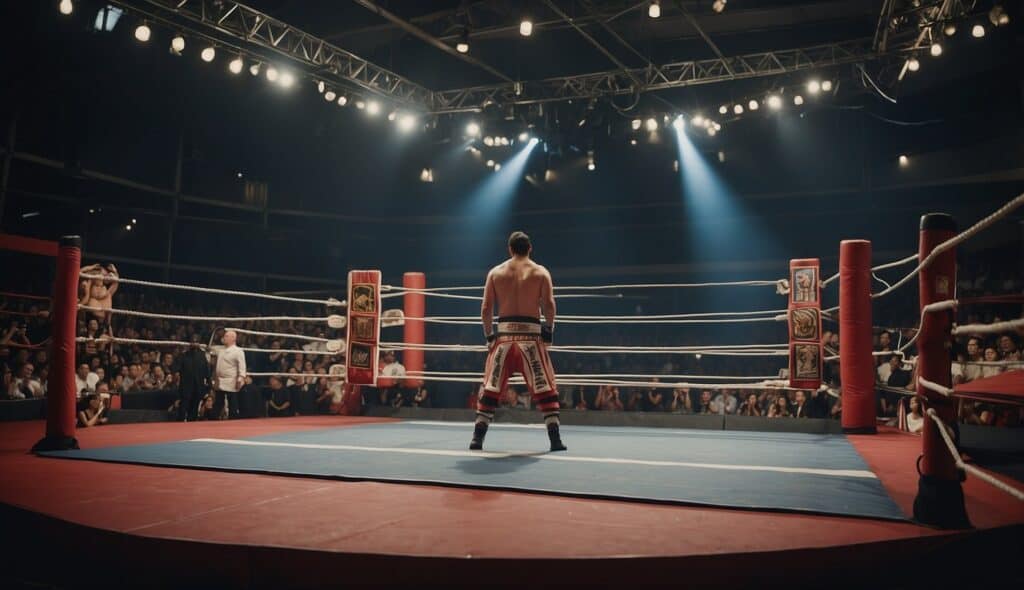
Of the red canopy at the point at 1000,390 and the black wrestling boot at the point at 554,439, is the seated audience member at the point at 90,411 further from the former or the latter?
the red canopy at the point at 1000,390

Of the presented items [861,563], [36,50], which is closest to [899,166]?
[861,563]

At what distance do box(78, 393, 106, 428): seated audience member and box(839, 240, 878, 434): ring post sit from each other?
15.0 feet

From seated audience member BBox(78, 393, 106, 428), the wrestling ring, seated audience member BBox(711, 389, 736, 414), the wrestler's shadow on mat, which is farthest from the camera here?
seated audience member BBox(711, 389, 736, 414)

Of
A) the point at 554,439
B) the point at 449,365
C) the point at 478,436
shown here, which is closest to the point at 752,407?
the point at 554,439

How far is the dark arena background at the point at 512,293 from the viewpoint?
1.76m

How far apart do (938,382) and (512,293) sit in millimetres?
1984

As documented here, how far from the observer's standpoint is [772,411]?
250 inches

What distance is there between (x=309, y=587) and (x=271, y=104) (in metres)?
11.9

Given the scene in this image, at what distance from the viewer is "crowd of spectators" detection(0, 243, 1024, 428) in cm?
551

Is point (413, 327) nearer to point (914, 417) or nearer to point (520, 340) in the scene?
point (520, 340)

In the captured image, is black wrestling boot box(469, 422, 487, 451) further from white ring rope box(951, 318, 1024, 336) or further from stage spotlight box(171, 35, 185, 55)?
stage spotlight box(171, 35, 185, 55)

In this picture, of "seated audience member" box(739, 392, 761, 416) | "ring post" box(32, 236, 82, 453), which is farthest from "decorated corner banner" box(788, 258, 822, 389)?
"ring post" box(32, 236, 82, 453)

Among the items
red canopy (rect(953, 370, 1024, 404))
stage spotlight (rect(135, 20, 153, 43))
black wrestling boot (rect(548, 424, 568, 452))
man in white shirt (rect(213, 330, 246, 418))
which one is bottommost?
black wrestling boot (rect(548, 424, 568, 452))

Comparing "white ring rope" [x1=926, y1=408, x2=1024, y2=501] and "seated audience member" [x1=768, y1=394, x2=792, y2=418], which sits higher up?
"white ring rope" [x1=926, y1=408, x2=1024, y2=501]
